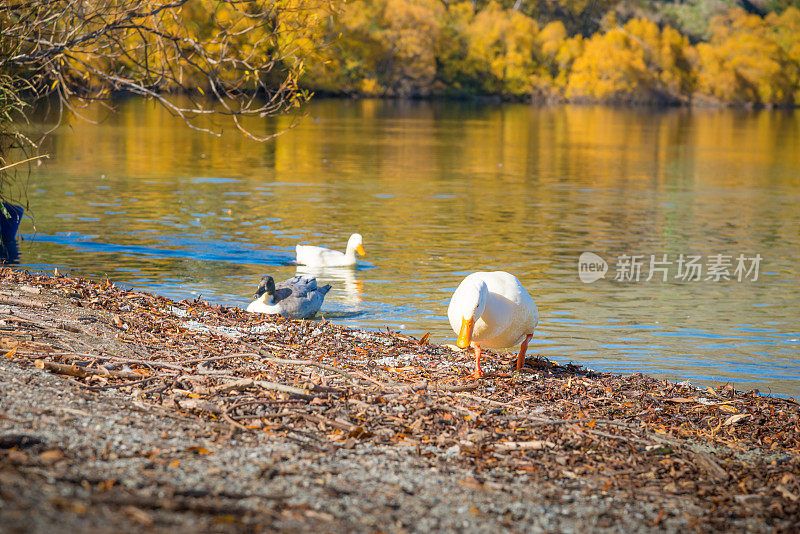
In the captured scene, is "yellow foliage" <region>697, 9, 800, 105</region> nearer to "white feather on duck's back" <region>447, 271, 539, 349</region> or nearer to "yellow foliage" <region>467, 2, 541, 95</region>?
"yellow foliage" <region>467, 2, 541, 95</region>

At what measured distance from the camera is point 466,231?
18.9m

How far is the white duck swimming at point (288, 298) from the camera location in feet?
36.0

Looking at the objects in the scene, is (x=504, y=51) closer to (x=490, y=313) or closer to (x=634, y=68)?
(x=634, y=68)

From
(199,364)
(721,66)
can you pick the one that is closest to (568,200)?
(199,364)

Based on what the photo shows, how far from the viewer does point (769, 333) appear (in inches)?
449

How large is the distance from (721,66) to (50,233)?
10748 cm

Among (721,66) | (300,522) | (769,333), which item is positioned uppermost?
(721,66)

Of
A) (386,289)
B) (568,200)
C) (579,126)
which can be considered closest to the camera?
(386,289)

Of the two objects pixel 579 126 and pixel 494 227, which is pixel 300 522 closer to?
pixel 494 227

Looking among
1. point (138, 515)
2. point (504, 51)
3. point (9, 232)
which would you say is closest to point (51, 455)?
point (138, 515)

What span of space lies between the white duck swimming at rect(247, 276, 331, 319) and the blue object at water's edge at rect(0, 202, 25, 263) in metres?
5.06

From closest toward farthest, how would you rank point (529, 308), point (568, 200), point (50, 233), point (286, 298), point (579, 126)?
point (529, 308), point (286, 298), point (50, 233), point (568, 200), point (579, 126)

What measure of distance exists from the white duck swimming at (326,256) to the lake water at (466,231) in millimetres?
289

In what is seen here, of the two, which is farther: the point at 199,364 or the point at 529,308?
the point at 529,308
